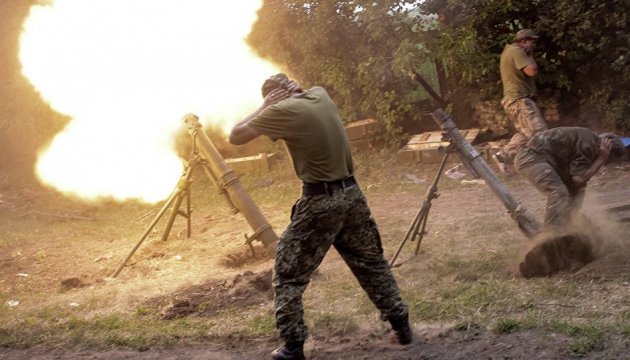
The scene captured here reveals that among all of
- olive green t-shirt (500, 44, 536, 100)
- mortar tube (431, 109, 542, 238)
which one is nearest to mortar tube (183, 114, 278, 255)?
mortar tube (431, 109, 542, 238)

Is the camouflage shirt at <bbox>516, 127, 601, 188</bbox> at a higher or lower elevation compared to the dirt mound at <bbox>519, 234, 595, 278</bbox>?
higher

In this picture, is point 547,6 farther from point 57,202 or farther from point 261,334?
point 57,202

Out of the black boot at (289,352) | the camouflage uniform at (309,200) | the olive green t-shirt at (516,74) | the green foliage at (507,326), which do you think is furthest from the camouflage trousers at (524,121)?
the black boot at (289,352)

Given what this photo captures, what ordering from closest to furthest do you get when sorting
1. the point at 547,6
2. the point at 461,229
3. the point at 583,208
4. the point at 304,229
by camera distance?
the point at 304,229
the point at 583,208
the point at 461,229
the point at 547,6

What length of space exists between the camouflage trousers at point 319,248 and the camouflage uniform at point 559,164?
196 cm

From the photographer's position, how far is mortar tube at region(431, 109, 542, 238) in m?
6.04

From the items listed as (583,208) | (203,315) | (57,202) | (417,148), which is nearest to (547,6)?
(417,148)

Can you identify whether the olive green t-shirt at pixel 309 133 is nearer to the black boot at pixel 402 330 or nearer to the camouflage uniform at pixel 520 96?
the black boot at pixel 402 330

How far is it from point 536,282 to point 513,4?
6099 millimetres

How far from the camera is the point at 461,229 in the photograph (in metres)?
7.54

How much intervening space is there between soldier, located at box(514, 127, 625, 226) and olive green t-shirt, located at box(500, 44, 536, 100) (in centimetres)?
313

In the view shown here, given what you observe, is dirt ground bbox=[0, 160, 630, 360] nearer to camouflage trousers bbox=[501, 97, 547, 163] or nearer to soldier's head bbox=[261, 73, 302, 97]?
camouflage trousers bbox=[501, 97, 547, 163]

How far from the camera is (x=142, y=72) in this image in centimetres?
968

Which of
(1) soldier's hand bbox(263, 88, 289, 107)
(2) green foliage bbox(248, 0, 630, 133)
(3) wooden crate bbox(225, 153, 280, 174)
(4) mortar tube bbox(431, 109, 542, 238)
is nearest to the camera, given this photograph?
(1) soldier's hand bbox(263, 88, 289, 107)
